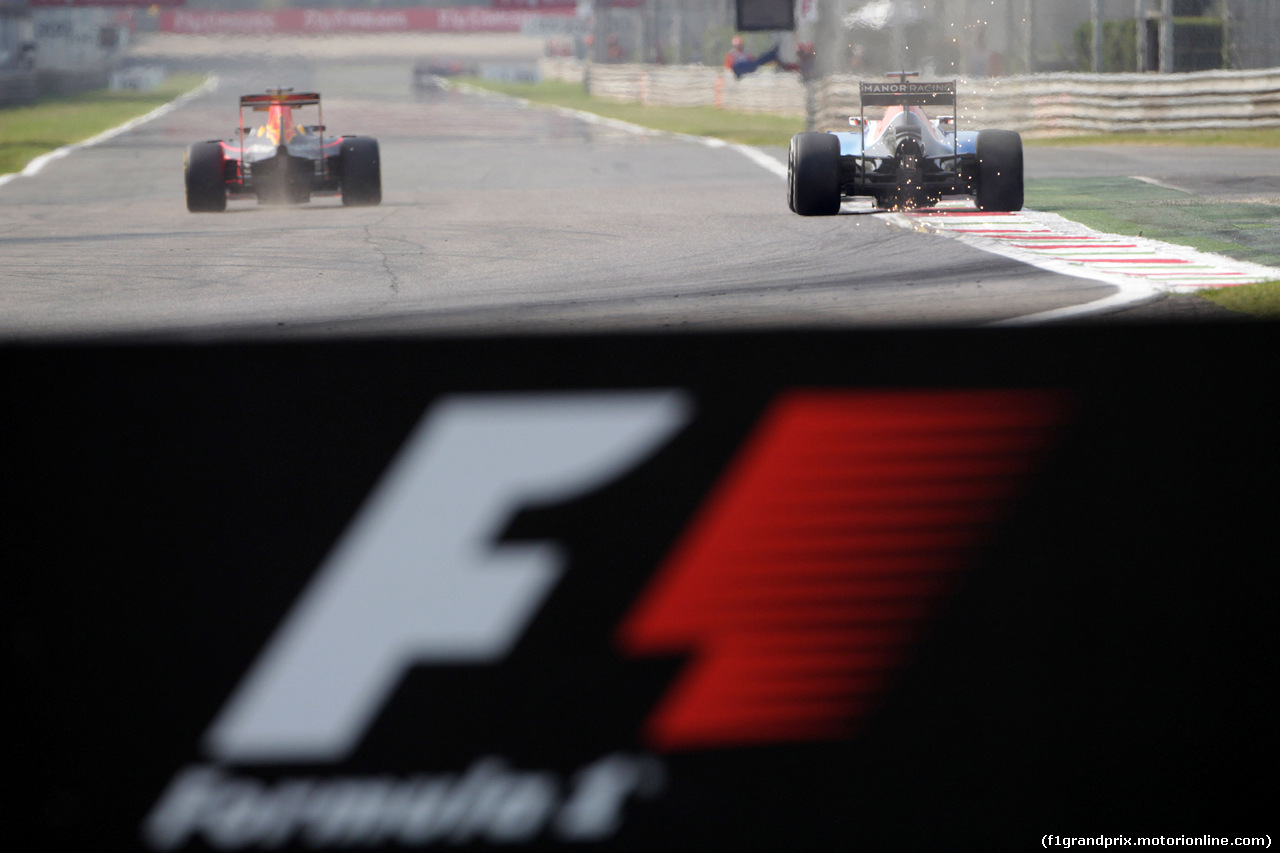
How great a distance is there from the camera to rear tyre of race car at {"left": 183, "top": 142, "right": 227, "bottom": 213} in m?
15.3

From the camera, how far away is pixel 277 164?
50.3 ft

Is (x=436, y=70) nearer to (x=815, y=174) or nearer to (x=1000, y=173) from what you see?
(x=815, y=174)

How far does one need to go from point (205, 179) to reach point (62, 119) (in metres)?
25.1

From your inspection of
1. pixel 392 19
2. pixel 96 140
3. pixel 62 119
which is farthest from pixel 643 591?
pixel 392 19

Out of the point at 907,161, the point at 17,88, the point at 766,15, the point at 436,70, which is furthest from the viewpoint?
the point at 436,70

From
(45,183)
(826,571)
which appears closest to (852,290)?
(826,571)

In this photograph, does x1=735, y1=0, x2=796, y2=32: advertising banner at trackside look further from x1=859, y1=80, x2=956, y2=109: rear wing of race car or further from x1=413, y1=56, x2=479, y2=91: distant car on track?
x1=413, y1=56, x2=479, y2=91: distant car on track

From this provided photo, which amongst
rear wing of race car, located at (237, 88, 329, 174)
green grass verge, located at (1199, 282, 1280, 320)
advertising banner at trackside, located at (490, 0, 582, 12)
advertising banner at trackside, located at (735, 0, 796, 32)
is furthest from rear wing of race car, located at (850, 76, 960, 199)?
advertising banner at trackside, located at (490, 0, 582, 12)

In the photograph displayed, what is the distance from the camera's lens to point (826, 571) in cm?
231

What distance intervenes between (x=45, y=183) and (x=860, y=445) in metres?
20.1

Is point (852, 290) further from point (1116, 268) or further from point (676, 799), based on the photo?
point (676, 799)

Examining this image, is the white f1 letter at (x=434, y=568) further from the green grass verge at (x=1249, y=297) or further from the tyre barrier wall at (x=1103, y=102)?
the tyre barrier wall at (x=1103, y=102)

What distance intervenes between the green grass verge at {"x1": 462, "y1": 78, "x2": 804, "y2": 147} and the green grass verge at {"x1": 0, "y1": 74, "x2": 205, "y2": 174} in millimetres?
11836

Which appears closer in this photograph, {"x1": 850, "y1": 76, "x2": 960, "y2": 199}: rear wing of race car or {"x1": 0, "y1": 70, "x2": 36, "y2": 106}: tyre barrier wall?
{"x1": 850, "y1": 76, "x2": 960, "y2": 199}: rear wing of race car
